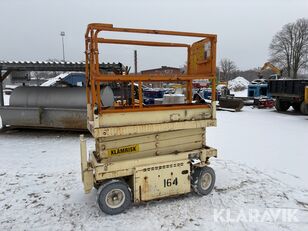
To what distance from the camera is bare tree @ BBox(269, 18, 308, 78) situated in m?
42.2

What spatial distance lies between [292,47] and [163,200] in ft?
153

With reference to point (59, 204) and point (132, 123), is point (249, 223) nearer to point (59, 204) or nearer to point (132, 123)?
point (132, 123)

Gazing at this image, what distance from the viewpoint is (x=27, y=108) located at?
882 centimetres

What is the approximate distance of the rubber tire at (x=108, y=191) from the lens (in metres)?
3.63

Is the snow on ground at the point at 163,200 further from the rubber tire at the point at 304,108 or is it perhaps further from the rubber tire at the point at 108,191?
the rubber tire at the point at 304,108

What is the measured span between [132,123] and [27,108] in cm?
654

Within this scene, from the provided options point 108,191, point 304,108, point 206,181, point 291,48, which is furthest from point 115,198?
point 291,48

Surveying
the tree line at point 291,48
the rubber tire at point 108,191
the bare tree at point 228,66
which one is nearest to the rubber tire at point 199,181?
the rubber tire at point 108,191

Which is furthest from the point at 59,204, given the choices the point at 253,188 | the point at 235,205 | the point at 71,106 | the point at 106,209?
the point at 71,106

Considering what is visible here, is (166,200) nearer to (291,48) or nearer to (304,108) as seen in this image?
(304,108)

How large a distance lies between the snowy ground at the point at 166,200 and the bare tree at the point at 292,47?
133 feet

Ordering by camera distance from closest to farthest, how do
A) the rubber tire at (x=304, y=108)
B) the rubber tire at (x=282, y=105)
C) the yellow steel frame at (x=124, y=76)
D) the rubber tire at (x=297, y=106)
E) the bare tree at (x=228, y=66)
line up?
the yellow steel frame at (x=124, y=76)
the rubber tire at (x=304, y=108)
the rubber tire at (x=297, y=106)
the rubber tire at (x=282, y=105)
the bare tree at (x=228, y=66)

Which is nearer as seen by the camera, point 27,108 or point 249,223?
point 249,223

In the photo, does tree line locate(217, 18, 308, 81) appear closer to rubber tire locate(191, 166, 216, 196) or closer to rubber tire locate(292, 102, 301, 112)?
rubber tire locate(292, 102, 301, 112)
